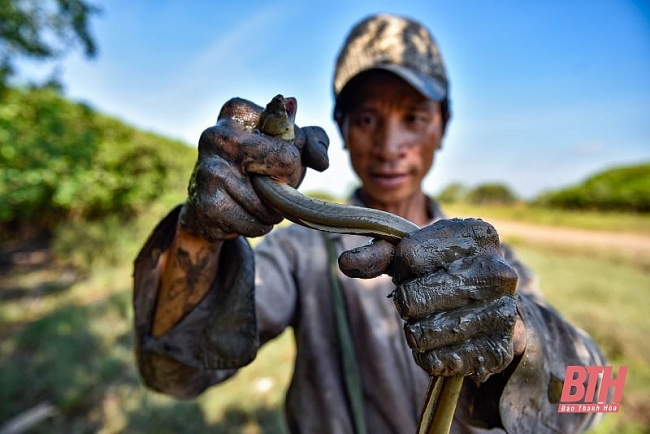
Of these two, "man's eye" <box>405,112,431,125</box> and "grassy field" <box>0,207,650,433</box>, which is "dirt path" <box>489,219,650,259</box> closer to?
"grassy field" <box>0,207,650,433</box>

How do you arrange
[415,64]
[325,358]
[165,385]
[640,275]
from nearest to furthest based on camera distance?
[165,385], [325,358], [415,64], [640,275]

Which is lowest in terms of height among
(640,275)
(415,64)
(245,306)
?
(245,306)

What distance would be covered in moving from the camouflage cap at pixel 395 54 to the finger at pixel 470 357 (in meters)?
1.29

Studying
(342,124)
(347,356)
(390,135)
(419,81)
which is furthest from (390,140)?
(347,356)

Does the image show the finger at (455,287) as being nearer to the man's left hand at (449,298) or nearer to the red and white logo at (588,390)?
the man's left hand at (449,298)

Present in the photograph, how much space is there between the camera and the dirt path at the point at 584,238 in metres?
10.2

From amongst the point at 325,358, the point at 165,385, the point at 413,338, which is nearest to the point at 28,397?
the point at 165,385

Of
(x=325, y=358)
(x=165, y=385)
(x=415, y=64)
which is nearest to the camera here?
(x=165, y=385)

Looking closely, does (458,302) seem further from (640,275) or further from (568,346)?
(640,275)

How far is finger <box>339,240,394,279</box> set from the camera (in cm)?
82

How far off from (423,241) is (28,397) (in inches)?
167

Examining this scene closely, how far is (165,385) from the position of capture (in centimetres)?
150

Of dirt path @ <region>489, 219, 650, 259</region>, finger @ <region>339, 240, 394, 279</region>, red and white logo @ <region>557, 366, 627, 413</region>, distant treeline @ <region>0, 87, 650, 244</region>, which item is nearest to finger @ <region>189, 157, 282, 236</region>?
finger @ <region>339, 240, 394, 279</region>

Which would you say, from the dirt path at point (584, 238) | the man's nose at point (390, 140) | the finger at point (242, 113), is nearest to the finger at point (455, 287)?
the finger at point (242, 113)
